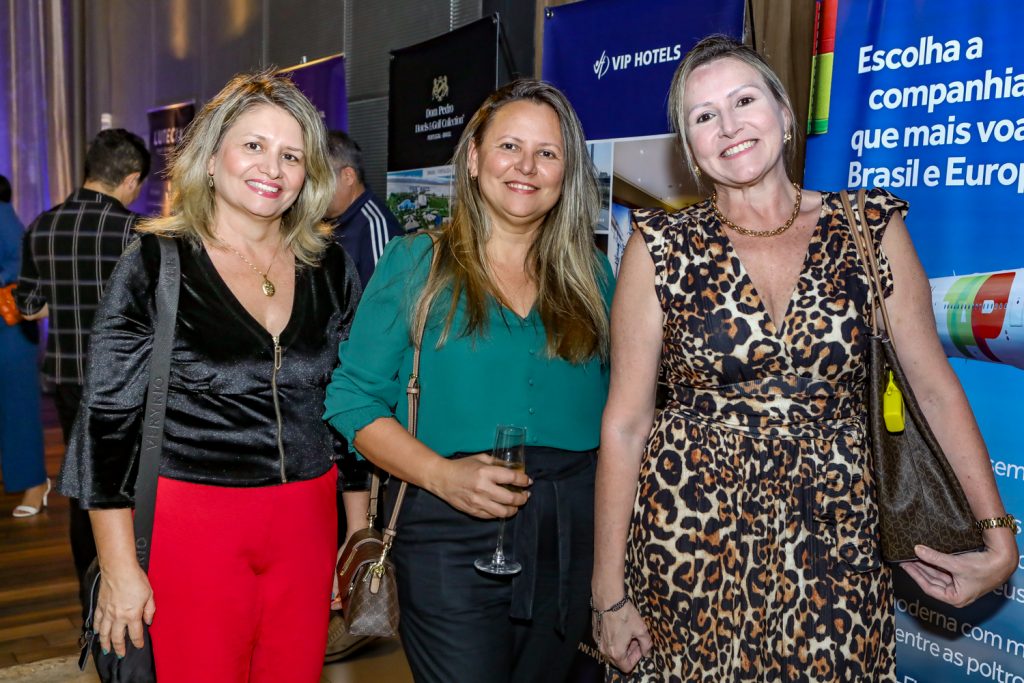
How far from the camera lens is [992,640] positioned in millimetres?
2709

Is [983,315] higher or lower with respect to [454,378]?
higher

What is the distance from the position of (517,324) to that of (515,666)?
2.49ft

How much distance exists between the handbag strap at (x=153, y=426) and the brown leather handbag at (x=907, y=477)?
1.40 m

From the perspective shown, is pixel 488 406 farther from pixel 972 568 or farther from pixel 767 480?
pixel 972 568

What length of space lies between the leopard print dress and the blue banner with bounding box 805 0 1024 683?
88 centimetres

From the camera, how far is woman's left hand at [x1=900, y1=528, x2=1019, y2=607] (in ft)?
6.05

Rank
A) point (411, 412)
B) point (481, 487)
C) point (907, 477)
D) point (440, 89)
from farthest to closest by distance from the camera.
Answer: point (440, 89), point (411, 412), point (481, 487), point (907, 477)

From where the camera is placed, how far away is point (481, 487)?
193cm

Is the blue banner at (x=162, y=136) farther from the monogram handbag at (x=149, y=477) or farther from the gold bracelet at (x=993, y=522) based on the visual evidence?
the gold bracelet at (x=993, y=522)

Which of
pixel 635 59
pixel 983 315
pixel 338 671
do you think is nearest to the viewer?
pixel 983 315

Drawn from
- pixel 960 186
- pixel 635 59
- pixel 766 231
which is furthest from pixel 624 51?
pixel 766 231

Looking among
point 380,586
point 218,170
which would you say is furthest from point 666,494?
point 218,170

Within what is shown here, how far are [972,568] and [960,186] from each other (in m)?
1.26

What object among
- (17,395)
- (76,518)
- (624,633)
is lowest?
(76,518)
